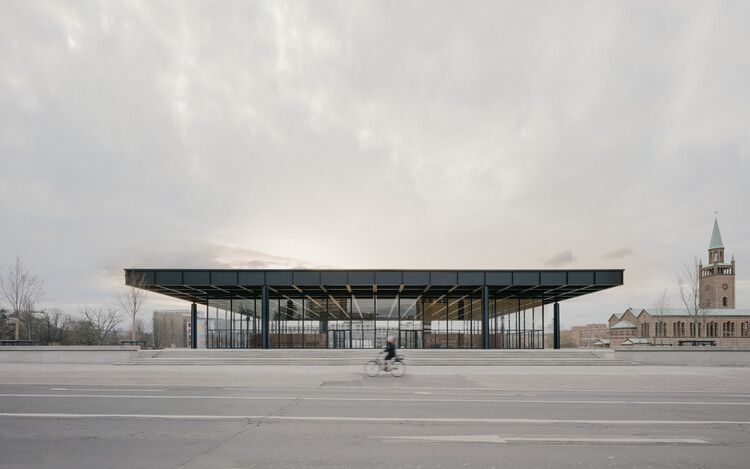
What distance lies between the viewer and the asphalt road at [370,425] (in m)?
7.27

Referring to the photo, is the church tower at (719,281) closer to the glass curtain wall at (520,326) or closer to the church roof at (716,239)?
the church roof at (716,239)

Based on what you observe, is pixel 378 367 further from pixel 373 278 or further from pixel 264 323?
pixel 264 323

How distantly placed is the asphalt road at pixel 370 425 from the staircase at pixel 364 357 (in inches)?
394

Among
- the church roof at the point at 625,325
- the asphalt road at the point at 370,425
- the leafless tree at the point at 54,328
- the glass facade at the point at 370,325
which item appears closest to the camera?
the asphalt road at the point at 370,425

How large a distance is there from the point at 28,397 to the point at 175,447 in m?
8.91

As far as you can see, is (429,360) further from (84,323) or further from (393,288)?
(84,323)

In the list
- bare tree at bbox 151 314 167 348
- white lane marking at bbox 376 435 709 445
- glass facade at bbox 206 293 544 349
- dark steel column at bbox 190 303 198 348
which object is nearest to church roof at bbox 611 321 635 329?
glass facade at bbox 206 293 544 349

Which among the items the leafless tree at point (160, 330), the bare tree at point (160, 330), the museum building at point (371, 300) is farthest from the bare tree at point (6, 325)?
the museum building at point (371, 300)

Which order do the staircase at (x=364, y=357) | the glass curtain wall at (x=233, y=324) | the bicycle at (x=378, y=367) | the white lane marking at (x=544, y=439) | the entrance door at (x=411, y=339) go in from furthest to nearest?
1. the glass curtain wall at (x=233, y=324)
2. the entrance door at (x=411, y=339)
3. the staircase at (x=364, y=357)
4. the bicycle at (x=378, y=367)
5. the white lane marking at (x=544, y=439)

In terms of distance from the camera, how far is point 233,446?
7.90m

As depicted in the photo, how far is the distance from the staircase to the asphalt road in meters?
10.0

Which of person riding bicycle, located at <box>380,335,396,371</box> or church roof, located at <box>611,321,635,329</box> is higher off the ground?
person riding bicycle, located at <box>380,335,396,371</box>

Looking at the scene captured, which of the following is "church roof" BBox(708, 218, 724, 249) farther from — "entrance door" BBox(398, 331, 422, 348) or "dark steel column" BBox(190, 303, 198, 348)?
"dark steel column" BBox(190, 303, 198, 348)

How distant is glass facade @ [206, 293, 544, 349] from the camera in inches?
1625
